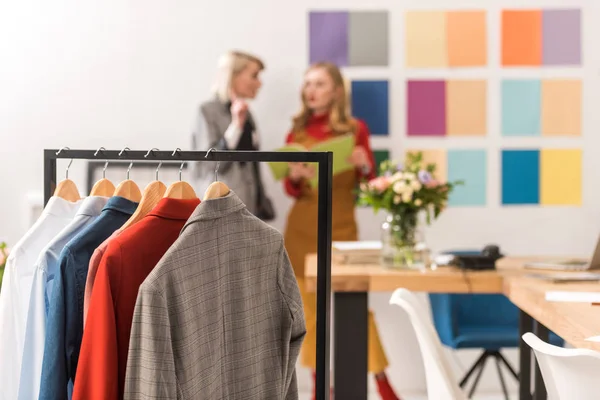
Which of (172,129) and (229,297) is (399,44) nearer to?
(172,129)

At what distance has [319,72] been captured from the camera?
4.30m

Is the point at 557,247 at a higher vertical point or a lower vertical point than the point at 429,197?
lower

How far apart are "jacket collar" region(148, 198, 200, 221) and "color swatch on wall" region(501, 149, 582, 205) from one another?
3.15 metres

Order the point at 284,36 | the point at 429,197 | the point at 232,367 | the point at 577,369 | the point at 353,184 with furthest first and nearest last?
the point at 284,36
the point at 353,184
the point at 429,197
the point at 232,367
the point at 577,369

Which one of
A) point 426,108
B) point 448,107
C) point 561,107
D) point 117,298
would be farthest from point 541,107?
point 117,298

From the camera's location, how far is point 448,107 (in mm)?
4512

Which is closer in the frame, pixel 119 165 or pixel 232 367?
pixel 232 367

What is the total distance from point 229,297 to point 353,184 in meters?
2.62

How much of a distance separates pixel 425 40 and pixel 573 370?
318cm

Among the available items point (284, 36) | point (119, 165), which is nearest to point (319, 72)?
point (284, 36)

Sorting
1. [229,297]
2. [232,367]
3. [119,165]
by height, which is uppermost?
[119,165]

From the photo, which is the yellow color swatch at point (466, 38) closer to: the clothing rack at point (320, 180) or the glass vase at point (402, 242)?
the glass vase at point (402, 242)

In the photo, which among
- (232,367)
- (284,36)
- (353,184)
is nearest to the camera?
(232,367)

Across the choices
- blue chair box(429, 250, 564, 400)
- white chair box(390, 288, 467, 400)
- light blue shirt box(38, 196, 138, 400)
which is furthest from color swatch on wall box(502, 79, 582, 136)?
light blue shirt box(38, 196, 138, 400)
